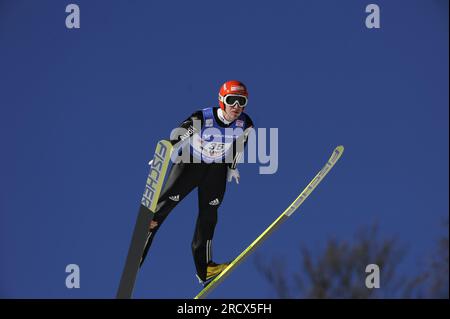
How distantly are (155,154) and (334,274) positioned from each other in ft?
55.4

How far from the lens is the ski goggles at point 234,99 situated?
11648 mm

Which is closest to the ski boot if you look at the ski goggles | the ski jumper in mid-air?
the ski jumper in mid-air

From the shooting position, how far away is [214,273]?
1266 centimetres

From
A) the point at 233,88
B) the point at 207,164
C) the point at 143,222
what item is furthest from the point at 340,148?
the point at 143,222

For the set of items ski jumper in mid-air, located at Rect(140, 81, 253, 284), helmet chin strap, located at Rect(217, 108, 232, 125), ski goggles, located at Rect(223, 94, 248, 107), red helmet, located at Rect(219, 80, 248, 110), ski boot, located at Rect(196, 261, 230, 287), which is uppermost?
red helmet, located at Rect(219, 80, 248, 110)

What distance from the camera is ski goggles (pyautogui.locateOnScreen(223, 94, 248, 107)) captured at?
11.6m

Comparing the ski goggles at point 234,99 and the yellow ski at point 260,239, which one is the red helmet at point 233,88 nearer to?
the ski goggles at point 234,99

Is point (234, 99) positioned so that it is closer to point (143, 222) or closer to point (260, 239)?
point (143, 222)

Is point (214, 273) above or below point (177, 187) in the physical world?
below

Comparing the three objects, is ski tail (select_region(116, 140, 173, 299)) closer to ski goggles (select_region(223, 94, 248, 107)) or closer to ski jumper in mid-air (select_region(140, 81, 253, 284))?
ski jumper in mid-air (select_region(140, 81, 253, 284))

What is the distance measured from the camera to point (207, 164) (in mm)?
12062

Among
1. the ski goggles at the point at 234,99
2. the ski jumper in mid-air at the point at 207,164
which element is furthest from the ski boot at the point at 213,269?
the ski goggles at the point at 234,99
